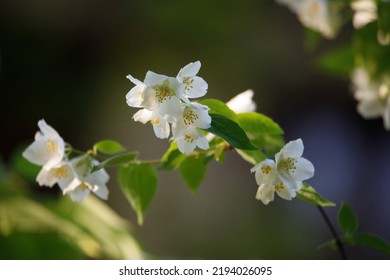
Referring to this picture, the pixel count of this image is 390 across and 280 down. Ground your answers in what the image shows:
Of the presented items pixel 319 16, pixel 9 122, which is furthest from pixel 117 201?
pixel 319 16

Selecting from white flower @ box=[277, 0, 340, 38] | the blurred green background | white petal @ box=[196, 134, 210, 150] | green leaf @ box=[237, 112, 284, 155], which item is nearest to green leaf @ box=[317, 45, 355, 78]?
white flower @ box=[277, 0, 340, 38]

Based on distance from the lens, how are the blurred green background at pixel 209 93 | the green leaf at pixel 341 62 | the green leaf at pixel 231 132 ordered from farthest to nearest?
the blurred green background at pixel 209 93, the green leaf at pixel 341 62, the green leaf at pixel 231 132

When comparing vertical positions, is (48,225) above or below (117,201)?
below

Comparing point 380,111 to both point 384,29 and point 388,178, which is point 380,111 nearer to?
point 384,29

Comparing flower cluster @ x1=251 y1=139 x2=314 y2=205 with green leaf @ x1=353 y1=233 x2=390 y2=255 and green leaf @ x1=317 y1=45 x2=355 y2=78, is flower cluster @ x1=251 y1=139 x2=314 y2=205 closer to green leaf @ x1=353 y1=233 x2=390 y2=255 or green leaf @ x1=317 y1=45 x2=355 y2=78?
green leaf @ x1=353 y1=233 x2=390 y2=255

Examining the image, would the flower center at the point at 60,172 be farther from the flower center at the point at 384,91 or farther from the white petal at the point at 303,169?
the flower center at the point at 384,91

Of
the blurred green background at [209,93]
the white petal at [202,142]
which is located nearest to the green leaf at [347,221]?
the white petal at [202,142]

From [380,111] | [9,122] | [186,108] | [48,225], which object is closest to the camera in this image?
[186,108]
